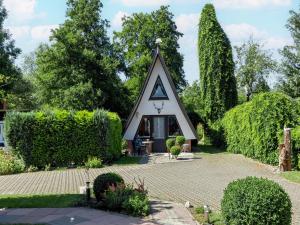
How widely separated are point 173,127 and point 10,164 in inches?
519

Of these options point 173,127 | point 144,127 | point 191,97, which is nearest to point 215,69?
point 173,127

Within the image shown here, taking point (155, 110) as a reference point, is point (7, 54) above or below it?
above

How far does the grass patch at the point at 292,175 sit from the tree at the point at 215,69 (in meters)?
19.2

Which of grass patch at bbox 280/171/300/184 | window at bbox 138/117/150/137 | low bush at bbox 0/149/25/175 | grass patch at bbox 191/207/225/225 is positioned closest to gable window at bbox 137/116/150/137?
window at bbox 138/117/150/137

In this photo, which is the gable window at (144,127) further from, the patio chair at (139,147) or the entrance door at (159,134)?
the patio chair at (139,147)

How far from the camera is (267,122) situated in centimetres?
2145

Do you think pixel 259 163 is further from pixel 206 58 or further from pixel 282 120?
pixel 206 58

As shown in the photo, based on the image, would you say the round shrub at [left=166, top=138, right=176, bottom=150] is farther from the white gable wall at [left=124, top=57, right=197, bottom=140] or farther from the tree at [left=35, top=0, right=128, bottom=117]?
the tree at [left=35, top=0, right=128, bottom=117]

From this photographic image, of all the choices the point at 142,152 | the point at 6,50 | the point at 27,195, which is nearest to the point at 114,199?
the point at 27,195

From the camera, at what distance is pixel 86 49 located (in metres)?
35.6

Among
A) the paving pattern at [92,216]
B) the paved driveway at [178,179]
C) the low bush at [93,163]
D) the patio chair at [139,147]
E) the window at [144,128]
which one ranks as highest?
the window at [144,128]

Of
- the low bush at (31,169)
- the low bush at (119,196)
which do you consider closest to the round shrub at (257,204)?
the low bush at (119,196)

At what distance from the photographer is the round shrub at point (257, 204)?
829 cm

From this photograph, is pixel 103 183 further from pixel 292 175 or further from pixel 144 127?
pixel 144 127
